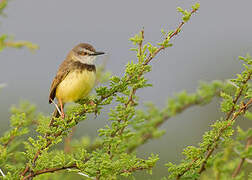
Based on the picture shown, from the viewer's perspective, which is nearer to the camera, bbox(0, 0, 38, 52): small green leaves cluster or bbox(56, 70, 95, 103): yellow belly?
bbox(0, 0, 38, 52): small green leaves cluster

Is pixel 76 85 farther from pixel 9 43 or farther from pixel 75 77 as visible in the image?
pixel 9 43

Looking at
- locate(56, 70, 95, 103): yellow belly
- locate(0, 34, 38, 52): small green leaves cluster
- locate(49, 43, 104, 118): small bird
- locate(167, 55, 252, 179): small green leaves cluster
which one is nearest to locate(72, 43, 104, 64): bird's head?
locate(49, 43, 104, 118): small bird

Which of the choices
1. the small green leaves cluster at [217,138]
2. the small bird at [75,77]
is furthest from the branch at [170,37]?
the small bird at [75,77]

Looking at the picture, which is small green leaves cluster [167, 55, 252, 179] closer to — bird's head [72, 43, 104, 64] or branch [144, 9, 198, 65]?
branch [144, 9, 198, 65]

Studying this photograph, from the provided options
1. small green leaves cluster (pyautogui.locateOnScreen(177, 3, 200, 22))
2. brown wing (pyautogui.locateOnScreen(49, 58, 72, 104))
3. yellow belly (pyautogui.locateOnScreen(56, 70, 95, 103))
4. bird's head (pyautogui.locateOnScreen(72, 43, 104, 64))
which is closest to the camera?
small green leaves cluster (pyautogui.locateOnScreen(177, 3, 200, 22))

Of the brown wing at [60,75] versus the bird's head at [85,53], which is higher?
the bird's head at [85,53]

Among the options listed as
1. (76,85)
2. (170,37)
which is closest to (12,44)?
(170,37)

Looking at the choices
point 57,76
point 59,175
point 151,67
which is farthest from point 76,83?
point 151,67

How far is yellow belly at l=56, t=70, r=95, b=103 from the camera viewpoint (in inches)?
196

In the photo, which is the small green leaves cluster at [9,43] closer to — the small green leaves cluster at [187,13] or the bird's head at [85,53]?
the small green leaves cluster at [187,13]

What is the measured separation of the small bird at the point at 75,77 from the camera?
5027 mm

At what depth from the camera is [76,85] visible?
5070 mm

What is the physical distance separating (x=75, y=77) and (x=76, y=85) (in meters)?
0.18

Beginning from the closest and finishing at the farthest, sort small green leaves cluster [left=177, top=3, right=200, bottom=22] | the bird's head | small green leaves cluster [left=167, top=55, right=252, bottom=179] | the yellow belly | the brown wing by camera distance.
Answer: small green leaves cluster [left=167, top=55, right=252, bottom=179] < small green leaves cluster [left=177, top=3, right=200, bottom=22] < the yellow belly < the brown wing < the bird's head
